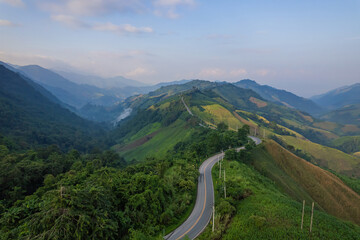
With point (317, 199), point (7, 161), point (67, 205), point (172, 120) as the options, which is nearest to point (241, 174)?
point (317, 199)

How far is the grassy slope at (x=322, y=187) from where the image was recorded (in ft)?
182

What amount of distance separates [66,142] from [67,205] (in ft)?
469

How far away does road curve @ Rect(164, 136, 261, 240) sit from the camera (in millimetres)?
29859

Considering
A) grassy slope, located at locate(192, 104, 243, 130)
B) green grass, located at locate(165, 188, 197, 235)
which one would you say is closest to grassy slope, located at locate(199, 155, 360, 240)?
green grass, located at locate(165, 188, 197, 235)

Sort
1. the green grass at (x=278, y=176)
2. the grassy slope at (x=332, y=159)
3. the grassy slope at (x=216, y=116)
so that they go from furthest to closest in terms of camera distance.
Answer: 1. the grassy slope at (x=216, y=116)
2. the grassy slope at (x=332, y=159)
3. the green grass at (x=278, y=176)

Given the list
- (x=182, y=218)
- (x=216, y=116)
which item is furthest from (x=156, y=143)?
(x=182, y=218)

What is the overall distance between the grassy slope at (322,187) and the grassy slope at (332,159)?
79754 millimetres

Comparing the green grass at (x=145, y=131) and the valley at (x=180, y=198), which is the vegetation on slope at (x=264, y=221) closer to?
the valley at (x=180, y=198)

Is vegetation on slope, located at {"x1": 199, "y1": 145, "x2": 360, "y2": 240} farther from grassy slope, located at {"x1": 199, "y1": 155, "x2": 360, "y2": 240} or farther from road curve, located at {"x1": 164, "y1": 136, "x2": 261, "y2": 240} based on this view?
road curve, located at {"x1": 164, "y1": 136, "x2": 261, "y2": 240}

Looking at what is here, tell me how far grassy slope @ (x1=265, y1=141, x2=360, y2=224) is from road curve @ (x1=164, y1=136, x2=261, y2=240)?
33123 mm

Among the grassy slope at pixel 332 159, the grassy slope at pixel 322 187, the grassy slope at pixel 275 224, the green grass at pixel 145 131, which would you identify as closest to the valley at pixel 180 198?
the grassy slope at pixel 275 224

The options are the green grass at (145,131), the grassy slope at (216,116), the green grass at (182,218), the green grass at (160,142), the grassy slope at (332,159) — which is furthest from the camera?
the green grass at (145,131)

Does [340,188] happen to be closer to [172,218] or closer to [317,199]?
[317,199]

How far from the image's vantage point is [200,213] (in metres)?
35.4
